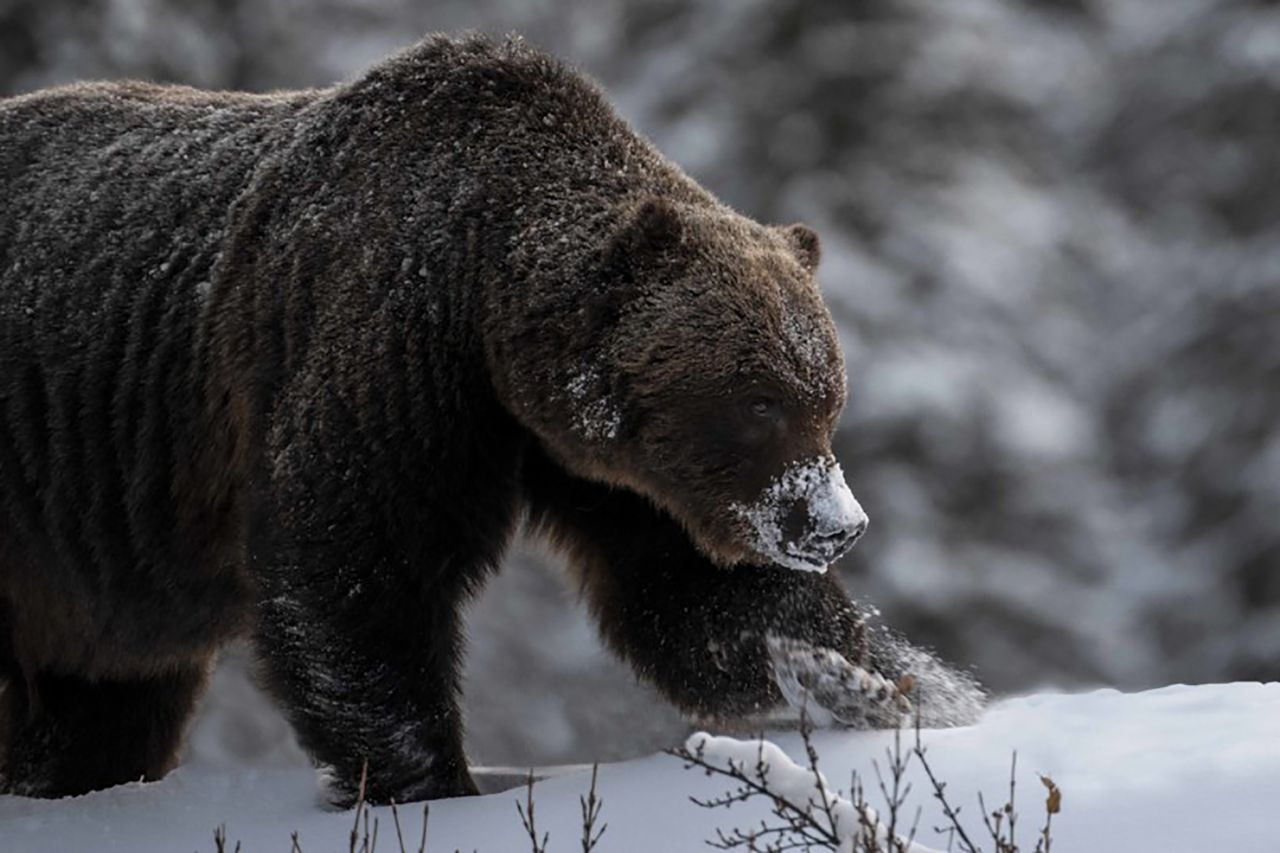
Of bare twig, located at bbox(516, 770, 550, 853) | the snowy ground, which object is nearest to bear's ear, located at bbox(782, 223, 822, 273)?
the snowy ground

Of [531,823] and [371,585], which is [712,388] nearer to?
[371,585]

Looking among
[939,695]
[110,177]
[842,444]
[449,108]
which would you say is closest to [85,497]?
[110,177]

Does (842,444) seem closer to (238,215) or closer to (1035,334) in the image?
(1035,334)

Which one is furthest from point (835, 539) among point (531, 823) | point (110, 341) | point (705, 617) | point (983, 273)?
point (983, 273)

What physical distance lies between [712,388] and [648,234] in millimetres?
433

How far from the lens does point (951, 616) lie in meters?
17.0

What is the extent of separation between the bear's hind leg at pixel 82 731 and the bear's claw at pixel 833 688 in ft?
8.02

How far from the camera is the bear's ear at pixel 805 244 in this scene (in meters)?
6.28

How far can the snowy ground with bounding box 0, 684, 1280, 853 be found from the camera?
4539 mm

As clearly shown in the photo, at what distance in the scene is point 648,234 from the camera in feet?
19.3

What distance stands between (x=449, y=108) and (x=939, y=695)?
6.85ft

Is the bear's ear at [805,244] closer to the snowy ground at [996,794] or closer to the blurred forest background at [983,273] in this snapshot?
the snowy ground at [996,794]

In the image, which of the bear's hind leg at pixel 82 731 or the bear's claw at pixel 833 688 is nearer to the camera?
the bear's claw at pixel 833 688

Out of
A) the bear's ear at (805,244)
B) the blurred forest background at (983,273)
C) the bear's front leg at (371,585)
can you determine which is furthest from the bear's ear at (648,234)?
the blurred forest background at (983,273)
